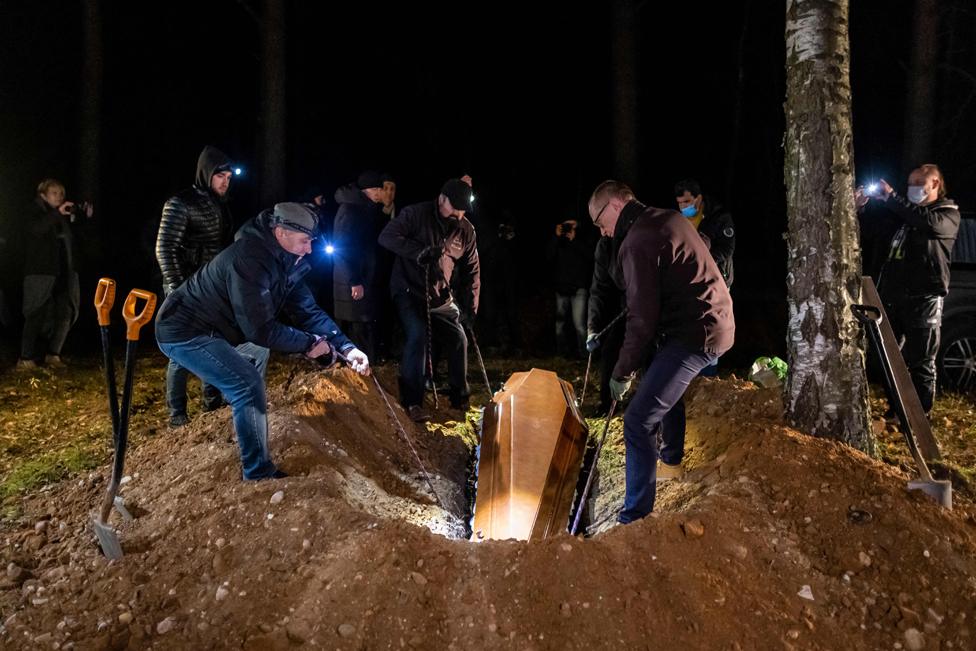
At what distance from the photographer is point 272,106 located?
11.6m

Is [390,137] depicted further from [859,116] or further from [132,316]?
[132,316]

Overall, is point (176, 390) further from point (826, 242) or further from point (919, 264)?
point (919, 264)

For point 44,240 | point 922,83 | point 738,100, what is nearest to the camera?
point 44,240

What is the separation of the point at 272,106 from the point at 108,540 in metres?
9.31

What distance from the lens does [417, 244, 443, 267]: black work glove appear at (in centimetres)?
617

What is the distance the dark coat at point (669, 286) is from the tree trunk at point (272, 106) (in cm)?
863

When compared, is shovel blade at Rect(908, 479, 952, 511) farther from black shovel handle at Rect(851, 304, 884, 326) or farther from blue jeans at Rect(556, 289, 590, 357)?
blue jeans at Rect(556, 289, 590, 357)

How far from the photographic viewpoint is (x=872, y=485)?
12.7 feet

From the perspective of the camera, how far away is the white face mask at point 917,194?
5691 millimetres

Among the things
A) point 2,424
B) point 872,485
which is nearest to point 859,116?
point 872,485

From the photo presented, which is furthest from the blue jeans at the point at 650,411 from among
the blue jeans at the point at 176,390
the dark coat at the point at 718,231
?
the blue jeans at the point at 176,390

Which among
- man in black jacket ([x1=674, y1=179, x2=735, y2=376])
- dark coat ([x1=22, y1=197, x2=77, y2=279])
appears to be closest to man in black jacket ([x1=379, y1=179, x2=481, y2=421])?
man in black jacket ([x1=674, y1=179, x2=735, y2=376])

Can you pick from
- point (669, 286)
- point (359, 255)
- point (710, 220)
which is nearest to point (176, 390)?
point (359, 255)

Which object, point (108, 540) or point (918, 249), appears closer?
point (108, 540)
